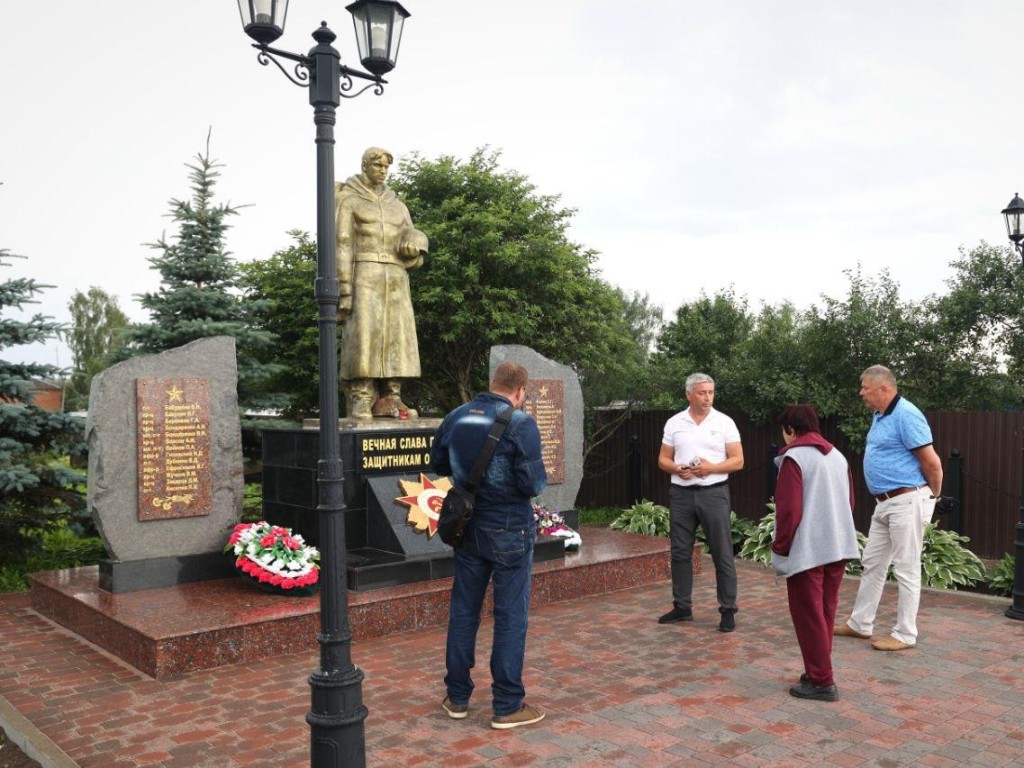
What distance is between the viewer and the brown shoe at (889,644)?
5.69 meters

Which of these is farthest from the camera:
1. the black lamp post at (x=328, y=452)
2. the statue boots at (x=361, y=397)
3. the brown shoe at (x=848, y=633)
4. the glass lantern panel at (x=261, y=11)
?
the statue boots at (x=361, y=397)

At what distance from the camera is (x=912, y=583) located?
5.75 metres

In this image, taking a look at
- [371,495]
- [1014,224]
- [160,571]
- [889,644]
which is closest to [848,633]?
[889,644]

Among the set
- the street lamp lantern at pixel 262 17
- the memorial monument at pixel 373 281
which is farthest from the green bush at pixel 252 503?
the street lamp lantern at pixel 262 17

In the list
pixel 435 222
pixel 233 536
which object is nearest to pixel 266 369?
pixel 233 536

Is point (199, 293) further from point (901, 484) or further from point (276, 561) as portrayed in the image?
point (901, 484)

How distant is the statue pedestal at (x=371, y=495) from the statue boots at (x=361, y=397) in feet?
0.62

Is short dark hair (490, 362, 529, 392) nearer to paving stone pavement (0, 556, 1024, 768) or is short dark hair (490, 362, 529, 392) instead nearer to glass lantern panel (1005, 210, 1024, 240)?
paving stone pavement (0, 556, 1024, 768)

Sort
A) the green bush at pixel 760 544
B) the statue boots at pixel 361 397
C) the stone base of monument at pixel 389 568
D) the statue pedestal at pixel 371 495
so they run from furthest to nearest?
1. the green bush at pixel 760 544
2. the statue boots at pixel 361 397
3. the statue pedestal at pixel 371 495
4. the stone base of monument at pixel 389 568

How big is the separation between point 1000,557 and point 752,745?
813cm

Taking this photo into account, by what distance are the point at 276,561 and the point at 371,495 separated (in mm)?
1069

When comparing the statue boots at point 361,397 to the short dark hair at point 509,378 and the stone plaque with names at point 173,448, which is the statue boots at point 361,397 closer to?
the stone plaque with names at point 173,448

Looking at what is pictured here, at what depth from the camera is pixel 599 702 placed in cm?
473

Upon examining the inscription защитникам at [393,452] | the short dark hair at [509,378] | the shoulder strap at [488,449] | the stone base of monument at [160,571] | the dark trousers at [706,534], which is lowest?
the stone base of monument at [160,571]
